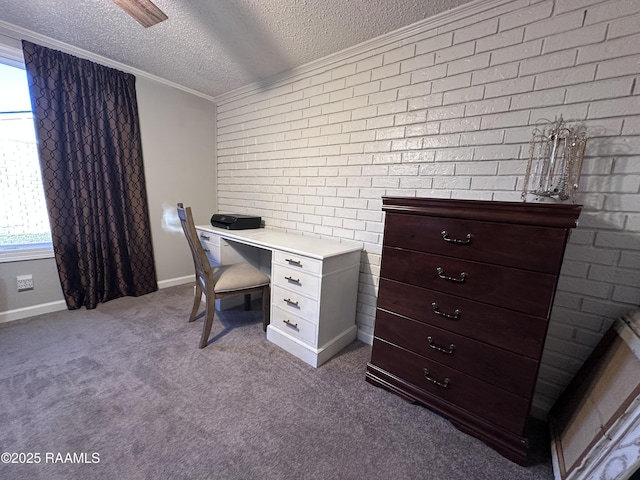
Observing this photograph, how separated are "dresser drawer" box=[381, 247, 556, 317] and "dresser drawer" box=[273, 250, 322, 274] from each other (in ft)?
1.44

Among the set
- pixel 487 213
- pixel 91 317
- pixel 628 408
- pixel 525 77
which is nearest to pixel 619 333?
pixel 628 408

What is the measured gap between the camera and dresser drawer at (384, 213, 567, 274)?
1028 mm

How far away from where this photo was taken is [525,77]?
54.2 inches

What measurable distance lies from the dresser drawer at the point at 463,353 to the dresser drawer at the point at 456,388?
0.04 m

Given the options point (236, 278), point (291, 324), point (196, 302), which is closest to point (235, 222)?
point (236, 278)

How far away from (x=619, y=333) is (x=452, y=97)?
1.49 meters

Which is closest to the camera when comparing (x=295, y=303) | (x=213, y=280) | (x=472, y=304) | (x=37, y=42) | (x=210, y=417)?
(x=472, y=304)

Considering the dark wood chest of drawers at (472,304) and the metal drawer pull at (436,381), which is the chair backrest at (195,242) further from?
the metal drawer pull at (436,381)

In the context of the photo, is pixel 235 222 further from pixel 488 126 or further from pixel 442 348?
pixel 488 126

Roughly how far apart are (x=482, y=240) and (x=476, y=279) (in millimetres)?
189

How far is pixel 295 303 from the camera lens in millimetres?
1810

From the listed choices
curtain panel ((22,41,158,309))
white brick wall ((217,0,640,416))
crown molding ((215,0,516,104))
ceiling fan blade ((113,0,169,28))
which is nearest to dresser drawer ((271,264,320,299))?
white brick wall ((217,0,640,416))

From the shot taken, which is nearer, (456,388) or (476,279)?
(476,279)

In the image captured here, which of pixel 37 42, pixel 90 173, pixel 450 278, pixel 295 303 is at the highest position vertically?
pixel 37 42
